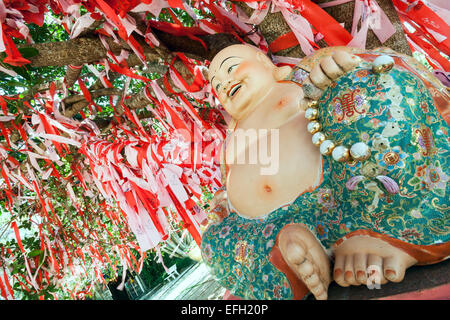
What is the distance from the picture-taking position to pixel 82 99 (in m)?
1.78

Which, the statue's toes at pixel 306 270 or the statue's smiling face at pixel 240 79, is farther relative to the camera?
the statue's smiling face at pixel 240 79

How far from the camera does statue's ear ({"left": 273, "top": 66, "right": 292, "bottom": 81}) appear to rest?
0.87 meters

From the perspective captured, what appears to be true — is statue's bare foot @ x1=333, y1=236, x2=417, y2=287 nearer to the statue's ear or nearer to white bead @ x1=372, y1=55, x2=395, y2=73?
→ white bead @ x1=372, y1=55, x2=395, y2=73

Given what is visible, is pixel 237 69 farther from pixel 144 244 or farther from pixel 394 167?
pixel 144 244

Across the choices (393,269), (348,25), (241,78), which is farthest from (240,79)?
(393,269)

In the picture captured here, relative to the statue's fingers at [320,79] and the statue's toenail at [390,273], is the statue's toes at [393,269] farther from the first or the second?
the statue's fingers at [320,79]

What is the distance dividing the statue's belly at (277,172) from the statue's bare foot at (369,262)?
156 millimetres

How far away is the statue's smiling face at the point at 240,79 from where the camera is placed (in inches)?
33.6

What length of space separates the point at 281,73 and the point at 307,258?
520 mm

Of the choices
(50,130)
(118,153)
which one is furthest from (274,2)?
(50,130)

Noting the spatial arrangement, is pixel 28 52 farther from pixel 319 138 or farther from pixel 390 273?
pixel 390 273

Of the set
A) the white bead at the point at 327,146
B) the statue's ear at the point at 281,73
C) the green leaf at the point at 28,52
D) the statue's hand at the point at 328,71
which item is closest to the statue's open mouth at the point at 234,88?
the statue's ear at the point at 281,73

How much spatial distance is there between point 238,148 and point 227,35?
0.54 m

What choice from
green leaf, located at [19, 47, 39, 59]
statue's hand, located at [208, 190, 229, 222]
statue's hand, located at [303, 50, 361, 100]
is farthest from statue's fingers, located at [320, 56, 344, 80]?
green leaf, located at [19, 47, 39, 59]
